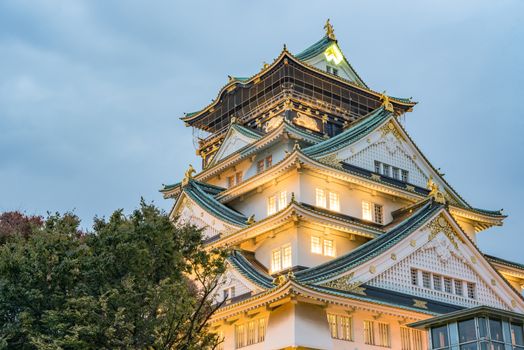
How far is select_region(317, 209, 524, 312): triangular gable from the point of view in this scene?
36.0 metres

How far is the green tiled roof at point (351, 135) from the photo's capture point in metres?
41.5

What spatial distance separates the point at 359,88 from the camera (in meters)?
53.7

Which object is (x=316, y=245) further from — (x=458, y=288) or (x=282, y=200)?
(x=458, y=288)

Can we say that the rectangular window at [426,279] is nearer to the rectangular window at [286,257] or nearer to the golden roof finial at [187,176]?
the rectangular window at [286,257]

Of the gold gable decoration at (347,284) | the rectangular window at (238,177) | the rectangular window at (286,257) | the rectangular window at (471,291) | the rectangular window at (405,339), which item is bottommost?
the rectangular window at (405,339)

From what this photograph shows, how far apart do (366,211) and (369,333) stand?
10194mm

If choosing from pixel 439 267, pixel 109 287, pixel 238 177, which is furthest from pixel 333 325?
pixel 238 177

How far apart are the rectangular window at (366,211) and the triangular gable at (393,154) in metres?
2.59

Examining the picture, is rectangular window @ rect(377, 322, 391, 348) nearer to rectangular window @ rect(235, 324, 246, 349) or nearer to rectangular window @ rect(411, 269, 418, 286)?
rectangular window @ rect(411, 269, 418, 286)

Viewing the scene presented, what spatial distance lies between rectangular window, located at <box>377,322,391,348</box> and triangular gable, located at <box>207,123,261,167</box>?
1806 cm

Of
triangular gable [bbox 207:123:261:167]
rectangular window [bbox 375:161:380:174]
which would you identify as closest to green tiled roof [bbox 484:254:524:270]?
rectangular window [bbox 375:161:380:174]

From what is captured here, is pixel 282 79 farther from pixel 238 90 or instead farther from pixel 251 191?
pixel 251 191

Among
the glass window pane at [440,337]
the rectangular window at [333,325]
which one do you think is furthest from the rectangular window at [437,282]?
the glass window pane at [440,337]

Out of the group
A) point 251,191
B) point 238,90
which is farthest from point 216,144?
A: point 251,191
